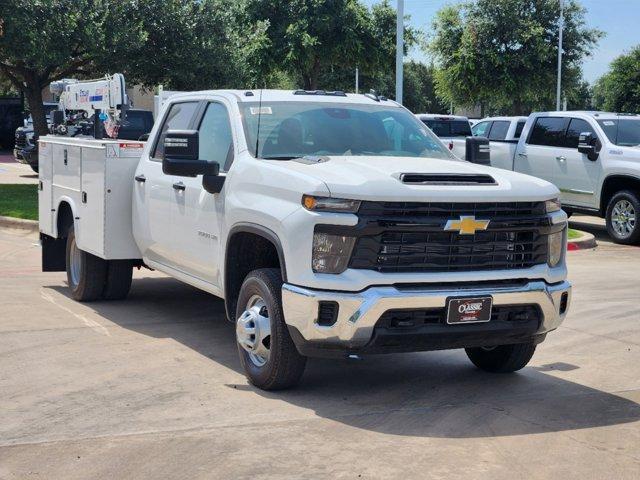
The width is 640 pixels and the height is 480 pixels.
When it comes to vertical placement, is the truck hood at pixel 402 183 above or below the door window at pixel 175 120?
below

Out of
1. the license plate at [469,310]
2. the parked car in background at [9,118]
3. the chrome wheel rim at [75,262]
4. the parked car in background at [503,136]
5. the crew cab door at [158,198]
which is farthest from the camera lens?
the parked car in background at [9,118]

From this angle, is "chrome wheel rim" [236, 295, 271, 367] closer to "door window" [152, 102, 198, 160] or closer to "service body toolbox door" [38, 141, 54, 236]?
"door window" [152, 102, 198, 160]

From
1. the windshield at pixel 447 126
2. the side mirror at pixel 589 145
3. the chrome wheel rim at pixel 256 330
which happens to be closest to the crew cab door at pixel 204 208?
the chrome wheel rim at pixel 256 330

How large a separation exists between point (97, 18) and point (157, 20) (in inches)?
67.3

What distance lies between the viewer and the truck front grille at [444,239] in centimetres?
605

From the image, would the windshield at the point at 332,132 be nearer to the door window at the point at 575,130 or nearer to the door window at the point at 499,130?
the door window at the point at 575,130

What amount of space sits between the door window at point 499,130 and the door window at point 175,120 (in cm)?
1206

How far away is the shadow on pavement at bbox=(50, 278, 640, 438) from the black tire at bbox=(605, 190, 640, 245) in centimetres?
852

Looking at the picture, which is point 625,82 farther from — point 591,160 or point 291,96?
point 291,96

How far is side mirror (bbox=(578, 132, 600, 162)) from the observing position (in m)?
16.3

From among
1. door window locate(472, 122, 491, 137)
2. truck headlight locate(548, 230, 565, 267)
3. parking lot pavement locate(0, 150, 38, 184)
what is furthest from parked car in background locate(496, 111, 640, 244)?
parking lot pavement locate(0, 150, 38, 184)

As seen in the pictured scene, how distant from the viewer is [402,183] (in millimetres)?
6160

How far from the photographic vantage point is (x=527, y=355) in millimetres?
7145

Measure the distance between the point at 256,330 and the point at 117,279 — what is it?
3586mm
